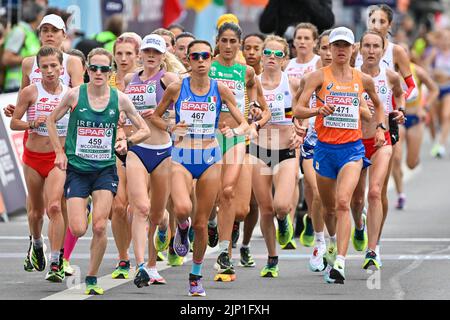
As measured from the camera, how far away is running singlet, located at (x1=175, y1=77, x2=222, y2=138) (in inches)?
546

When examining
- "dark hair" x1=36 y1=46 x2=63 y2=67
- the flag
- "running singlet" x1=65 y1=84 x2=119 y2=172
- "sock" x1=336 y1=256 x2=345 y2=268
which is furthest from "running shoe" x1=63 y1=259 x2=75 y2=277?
the flag

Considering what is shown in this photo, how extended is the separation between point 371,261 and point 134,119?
2.78 m

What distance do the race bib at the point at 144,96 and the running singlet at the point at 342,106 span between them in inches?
55.5

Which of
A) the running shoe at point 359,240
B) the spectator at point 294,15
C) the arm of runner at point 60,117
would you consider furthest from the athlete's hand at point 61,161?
the spectator at point 294,15

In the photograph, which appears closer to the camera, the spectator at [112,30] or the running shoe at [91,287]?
the running shoe at [91,287]

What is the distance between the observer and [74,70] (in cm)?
1513

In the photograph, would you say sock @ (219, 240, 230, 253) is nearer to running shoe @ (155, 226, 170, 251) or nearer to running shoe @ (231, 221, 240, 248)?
running shoe @ (155, 226, 170, 251)

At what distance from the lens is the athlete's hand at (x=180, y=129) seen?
13734 mm

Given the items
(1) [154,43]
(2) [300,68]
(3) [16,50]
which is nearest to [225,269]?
(1) [154,43]

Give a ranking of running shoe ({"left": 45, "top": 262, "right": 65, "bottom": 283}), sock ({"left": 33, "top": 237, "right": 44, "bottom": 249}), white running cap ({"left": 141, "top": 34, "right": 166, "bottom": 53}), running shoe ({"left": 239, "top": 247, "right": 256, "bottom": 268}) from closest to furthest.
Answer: running shoe ({"left": 45, "top": 262, "right": 65, "bottom": 283}) → white running cap ({"left": 141, "top": 34, "right": 166, "bottom": 53}) → sock ({"left": 33, "top": 237, "right": 44, "bottom": 249}) → running shoe ({"left": 239, "top": 247, "right": 256, "bottom": 268})

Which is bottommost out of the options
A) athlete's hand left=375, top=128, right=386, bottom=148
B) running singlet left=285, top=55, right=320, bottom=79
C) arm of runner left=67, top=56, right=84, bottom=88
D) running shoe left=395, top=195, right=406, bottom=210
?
running shoe left=395, top=195, right=406, bottom=210

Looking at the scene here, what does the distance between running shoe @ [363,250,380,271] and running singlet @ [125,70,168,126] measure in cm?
235

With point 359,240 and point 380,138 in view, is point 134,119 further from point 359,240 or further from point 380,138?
point 359,240

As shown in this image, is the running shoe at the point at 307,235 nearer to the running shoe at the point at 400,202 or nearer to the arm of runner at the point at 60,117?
the arm of runner at the point at 60,117
